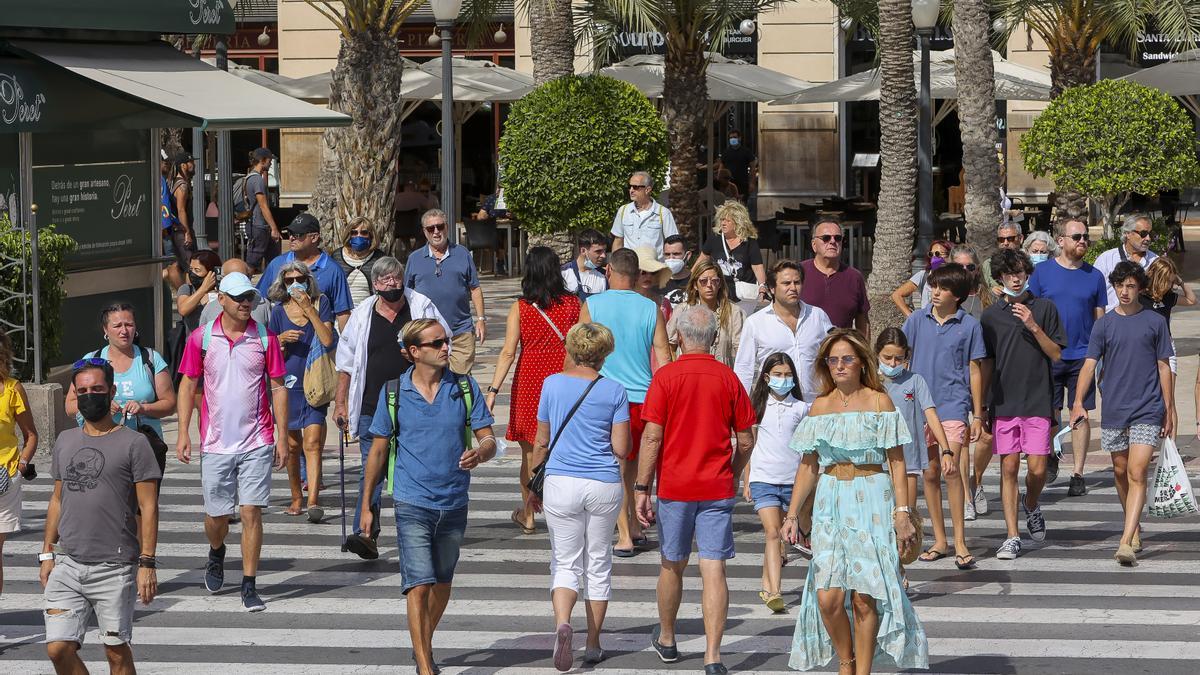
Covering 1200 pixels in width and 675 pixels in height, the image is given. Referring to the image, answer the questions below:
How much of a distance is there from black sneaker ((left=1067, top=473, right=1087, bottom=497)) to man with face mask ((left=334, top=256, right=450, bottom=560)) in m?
4.94

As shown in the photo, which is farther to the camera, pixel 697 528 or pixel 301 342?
pixel 301 342

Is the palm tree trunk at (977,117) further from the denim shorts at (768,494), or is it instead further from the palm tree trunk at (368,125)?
the denim shorts at (768,494)

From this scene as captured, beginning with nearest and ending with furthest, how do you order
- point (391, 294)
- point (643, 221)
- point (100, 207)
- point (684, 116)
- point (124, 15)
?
1. point (391, 294)
2. point (643, 221)
3. point (100, 207)
4. point (124, 15)
5. point (684, 116)

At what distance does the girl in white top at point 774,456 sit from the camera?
9398mm

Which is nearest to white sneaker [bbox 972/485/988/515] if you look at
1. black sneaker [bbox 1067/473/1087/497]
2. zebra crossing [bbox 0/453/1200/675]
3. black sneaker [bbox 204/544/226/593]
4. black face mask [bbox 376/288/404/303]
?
zebra crossing [bbox 0/453/1200/675]

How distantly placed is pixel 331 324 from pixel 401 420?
13.5 feet

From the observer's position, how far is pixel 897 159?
20703mm

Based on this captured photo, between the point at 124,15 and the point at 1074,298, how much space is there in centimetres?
946

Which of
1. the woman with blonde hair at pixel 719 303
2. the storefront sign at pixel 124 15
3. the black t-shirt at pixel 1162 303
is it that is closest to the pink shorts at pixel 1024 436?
the black t-shirt at pixel 1162 303

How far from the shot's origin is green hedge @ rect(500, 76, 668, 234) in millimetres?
19156

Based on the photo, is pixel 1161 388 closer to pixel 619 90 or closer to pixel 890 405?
pixel 890 405

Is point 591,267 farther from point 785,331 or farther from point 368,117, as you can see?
point 368,117

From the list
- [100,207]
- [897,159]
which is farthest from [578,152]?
[100,207]

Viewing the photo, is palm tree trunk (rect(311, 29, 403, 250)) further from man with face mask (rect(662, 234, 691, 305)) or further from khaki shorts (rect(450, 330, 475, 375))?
khaki shorts (rect(450, 330, 475, 375))
